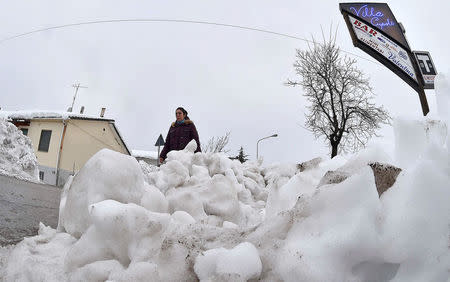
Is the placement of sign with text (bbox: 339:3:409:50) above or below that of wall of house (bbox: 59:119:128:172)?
above

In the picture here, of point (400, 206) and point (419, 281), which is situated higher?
point (400, 206)

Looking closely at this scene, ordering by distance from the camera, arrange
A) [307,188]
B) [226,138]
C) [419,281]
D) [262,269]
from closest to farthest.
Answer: [419,281], [262,269], [307,188], [226,138]

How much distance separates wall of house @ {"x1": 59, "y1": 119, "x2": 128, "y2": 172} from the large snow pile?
12.5 metres

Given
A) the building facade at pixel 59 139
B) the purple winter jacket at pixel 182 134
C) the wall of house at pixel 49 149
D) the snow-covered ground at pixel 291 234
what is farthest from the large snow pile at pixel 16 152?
the wall of house at pixel 49 149

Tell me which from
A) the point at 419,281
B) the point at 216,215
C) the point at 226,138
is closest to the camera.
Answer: the point at 419,281

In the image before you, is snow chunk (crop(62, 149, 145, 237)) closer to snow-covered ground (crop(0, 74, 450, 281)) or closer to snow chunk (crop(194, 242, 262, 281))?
snow-covered ground (crop(0, 74, 450, 281))

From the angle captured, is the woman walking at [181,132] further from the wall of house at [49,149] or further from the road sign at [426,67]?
the wall of house at [49,149]

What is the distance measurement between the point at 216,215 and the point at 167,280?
1274mm

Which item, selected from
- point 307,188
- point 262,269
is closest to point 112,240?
point 262,269

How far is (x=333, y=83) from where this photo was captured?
11953mm

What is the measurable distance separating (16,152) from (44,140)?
14.0 m

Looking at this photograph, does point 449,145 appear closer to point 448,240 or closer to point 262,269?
point 448,240

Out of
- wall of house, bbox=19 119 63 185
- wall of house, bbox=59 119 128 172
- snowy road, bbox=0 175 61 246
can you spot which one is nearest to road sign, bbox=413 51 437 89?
snowy road, bbox=0 175 61 246

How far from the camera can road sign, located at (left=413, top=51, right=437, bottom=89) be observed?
6.50 meters
